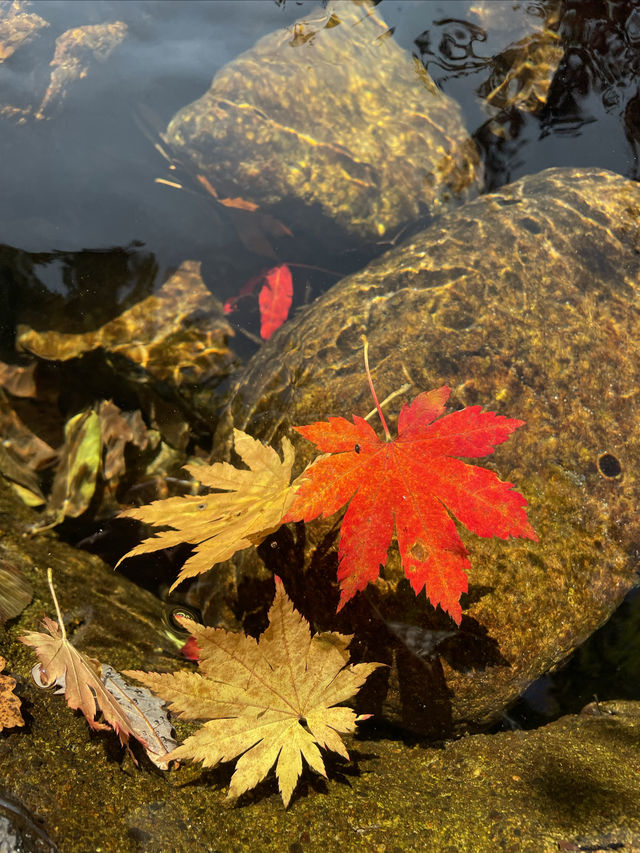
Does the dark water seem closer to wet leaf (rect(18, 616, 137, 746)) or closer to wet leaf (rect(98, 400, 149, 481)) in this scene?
wet leaf (rect(98, 400, 149, 481))

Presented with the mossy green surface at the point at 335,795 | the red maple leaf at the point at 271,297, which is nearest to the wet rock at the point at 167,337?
the red maple leaf at the point at 271,297

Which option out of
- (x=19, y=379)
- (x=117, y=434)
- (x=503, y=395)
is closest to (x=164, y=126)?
(x=19, y=379)

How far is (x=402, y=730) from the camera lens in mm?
2119

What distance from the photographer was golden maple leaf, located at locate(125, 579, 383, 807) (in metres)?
1.42

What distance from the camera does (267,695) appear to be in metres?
1.51

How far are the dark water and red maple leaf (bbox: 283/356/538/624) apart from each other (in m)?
2.28

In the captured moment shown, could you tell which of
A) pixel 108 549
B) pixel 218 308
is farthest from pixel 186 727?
pixel 218 308

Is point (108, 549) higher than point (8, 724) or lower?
lower

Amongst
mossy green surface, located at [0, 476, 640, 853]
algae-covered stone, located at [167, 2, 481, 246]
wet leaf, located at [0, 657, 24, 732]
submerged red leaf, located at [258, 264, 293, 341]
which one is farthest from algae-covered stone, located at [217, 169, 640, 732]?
algae-covered stone, located at [167, 2, 481, 246]

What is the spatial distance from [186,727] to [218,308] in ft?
10.3

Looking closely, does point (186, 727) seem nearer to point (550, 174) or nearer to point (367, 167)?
point (550, 174)

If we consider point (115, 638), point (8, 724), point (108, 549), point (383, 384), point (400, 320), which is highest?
point (400, 320)

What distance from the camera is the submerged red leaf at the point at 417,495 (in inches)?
61.9

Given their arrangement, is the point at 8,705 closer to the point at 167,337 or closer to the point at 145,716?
the point at 145,716
